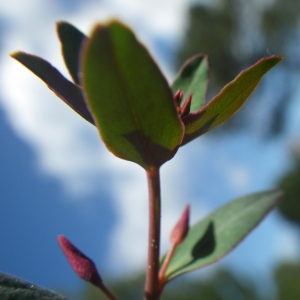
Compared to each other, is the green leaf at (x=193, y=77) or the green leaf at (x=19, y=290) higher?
the green leaf at (x=19, y=290)

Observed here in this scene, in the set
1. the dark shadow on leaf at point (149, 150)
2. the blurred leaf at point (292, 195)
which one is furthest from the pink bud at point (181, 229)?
the blurred leaf at point (292, 195)

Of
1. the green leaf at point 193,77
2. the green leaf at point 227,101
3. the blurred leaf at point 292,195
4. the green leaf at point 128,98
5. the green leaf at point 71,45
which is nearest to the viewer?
the green leaf at point 128,98

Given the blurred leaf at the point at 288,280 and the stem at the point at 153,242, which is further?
the blurred leaf at the point at 288,280

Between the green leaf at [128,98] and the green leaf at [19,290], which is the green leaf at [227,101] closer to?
the green leaf at [128,98]

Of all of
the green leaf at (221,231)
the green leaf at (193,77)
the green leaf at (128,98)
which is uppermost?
the green leaf at (128,98)

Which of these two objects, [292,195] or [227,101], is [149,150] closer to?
[227,101]

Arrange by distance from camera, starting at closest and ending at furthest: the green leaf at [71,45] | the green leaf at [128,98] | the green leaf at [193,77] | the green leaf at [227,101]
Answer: the green leaf at [128,98] → the green leaf at [227,101] → the green leaf at [71,45] → the green leaf at [193,77]
